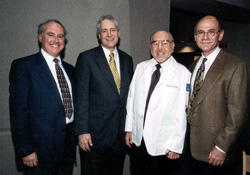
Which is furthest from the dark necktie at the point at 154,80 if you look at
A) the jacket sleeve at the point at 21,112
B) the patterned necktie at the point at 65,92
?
the jacket sleeve at the point at 21,112

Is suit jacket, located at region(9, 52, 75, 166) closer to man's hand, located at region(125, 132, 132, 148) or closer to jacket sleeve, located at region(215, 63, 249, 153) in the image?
man's hand, located at region(125, 132, 132, 148)

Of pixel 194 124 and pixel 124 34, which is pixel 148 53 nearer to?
pixel 124 34

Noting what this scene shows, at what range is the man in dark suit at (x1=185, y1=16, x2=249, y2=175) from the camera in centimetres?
140

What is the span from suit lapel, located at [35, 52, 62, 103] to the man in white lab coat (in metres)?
0.86

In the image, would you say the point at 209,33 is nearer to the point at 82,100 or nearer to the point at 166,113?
the point at 166,113

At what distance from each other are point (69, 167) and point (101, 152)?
43 centimetres

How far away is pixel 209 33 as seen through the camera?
1.67 metres

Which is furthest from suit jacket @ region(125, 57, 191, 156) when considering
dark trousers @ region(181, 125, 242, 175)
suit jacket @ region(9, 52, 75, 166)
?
suit jacket @ region(9, 52, 75, 166)

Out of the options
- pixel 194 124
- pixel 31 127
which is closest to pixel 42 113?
pixel 31 127

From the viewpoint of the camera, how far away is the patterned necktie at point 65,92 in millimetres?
1699

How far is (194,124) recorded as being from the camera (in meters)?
1.61

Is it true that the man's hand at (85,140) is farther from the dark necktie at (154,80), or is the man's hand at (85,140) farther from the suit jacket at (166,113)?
the dark necktie at (154,80)

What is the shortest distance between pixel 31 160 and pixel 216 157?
71.2 inches

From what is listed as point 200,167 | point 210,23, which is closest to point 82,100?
point 200,167
